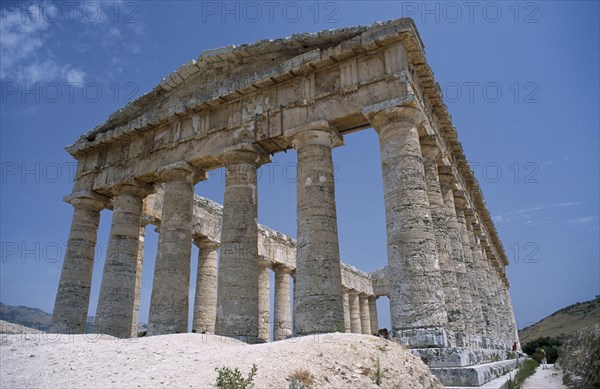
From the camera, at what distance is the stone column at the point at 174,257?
14.0 meters

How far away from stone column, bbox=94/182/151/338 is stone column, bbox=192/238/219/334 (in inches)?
144

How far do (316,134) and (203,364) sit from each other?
8.51 meters

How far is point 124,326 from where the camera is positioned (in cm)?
1553

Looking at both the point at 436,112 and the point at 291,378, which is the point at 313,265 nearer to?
the point at 291,378

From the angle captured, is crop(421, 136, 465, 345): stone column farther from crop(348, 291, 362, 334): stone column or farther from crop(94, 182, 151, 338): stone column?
crop(348, 291, 362, 334): stone column

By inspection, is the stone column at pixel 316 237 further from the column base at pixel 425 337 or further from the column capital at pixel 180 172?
the column capital at pixel 180 172

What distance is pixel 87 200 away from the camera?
18062mm

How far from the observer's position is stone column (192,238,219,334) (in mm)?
19297

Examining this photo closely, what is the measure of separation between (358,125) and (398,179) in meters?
2.88

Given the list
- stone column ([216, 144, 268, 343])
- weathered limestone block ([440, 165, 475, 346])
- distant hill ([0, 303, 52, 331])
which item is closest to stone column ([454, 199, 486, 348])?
weathered limestone block ([440, 165, 475, 346])

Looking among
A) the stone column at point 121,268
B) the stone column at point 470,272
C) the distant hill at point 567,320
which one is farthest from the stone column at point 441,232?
the distant hill at point 567,320

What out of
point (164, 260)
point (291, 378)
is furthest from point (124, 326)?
point (291, 378)

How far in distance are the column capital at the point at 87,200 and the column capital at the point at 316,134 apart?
1006 centimetres

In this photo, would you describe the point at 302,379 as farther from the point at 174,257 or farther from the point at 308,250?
the point at 174,257
